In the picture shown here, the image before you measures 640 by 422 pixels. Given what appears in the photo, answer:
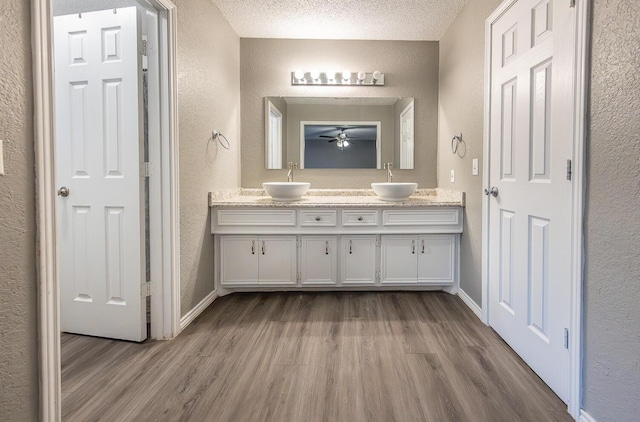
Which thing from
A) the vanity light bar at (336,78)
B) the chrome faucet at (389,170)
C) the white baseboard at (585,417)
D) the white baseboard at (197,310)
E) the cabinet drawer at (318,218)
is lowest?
the white baseboard at (585,417)

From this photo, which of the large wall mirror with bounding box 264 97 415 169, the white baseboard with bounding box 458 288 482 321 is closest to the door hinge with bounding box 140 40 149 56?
the large wall mirror with bounding box 264 97 415 169

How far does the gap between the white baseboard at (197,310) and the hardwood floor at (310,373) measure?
47 millimetres

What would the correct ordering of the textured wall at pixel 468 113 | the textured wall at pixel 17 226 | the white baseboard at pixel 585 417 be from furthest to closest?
the textured wall at pixel 468 113 → the white baseboard at pixel 585 417 → the textured wall at pixel 17 226

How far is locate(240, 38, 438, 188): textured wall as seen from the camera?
3.31 m

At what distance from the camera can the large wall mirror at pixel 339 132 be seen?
3.35m

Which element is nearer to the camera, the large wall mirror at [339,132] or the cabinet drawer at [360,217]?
the cabinet drawer at [360,217]

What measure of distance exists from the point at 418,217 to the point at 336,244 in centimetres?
71

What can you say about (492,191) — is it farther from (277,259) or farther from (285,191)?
(277,259)

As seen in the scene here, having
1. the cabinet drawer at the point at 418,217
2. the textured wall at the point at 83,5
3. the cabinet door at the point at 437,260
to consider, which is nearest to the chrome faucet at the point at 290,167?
the cabinet drawer at the point at 418,217

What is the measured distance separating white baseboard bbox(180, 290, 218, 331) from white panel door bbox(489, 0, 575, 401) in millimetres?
1997

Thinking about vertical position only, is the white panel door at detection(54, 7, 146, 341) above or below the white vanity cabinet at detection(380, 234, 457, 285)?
above

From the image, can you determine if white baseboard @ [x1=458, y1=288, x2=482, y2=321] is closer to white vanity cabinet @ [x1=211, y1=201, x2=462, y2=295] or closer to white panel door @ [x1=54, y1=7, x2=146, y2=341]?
white vanity cabinet @ [x1=211, y1=201, x2=462, y2=295]

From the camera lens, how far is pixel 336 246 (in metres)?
2.90

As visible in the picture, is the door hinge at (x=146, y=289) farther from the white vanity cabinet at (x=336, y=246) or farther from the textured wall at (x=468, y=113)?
the textured wall at (x=468, y=113)
